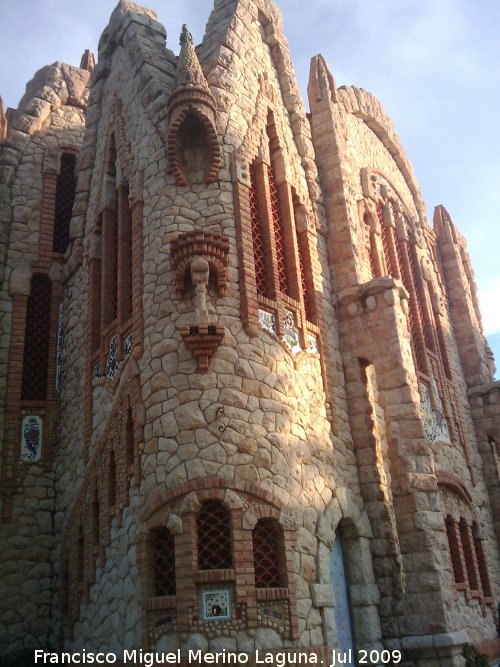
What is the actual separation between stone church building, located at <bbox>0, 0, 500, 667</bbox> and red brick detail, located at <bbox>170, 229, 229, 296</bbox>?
28mm

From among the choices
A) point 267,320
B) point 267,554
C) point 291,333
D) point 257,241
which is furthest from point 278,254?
point 267,554

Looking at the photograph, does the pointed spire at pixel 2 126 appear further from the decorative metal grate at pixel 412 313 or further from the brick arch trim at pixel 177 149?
the decorative metal grate at pixel 412 313

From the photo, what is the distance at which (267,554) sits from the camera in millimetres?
7902

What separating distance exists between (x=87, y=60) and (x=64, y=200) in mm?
5682

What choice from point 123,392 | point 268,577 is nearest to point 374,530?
point 268,577

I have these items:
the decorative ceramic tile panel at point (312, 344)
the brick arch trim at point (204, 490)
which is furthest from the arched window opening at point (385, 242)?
the brick arch trim at point (204, 490)

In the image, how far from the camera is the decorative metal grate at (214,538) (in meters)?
7.60

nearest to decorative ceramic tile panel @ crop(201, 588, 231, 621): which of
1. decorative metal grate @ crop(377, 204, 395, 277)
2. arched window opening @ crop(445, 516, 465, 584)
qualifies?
arched window opening @ crop(445, 516, 465, 584)

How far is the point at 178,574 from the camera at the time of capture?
7.41 metres

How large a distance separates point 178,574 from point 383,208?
933 centimetres

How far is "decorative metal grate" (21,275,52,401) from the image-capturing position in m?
12.3

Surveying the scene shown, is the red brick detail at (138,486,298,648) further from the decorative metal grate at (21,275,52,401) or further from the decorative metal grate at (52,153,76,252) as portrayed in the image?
the decorative metal grate at (52,153,76,252)

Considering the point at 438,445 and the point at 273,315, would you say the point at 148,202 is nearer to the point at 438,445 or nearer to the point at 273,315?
the point at 273,315

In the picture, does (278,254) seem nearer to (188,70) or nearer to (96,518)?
(188,70)
